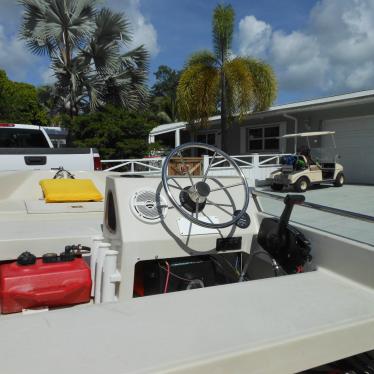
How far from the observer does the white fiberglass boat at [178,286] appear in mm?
1295

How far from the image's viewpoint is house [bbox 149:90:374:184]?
14.0 m

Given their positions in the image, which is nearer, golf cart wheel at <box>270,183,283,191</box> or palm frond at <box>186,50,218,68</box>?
golf cart wheel at <box>270,183,283,191</box>

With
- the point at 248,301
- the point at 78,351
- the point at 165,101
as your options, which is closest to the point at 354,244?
the point at 248,301

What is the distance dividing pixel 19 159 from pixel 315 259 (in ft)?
15.0

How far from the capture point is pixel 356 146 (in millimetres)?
14352

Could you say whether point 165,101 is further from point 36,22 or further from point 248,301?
point 248,301

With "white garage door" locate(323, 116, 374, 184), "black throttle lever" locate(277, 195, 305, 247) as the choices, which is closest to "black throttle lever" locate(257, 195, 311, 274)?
"black throttle lever" locate(277, 195, 305, 247)

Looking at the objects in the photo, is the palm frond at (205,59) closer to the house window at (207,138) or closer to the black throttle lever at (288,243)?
the house window at (207,138)

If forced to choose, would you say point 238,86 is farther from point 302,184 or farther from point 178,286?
point 178,286

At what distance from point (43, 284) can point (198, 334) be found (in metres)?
1.07

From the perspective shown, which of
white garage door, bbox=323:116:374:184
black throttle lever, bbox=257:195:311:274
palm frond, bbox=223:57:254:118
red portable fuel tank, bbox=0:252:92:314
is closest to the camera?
red portable fuel tank, bbox=0:252:92:314

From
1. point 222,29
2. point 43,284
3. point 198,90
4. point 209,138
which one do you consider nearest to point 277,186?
point 198,90

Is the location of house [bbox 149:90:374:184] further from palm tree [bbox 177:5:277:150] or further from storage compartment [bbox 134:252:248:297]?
storage compartment [bbox 134:252:248:297]

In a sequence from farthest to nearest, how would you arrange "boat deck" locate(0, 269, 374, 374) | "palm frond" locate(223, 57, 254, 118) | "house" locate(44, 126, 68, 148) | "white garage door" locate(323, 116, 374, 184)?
"house" locate(44, 126, 68, 148) → "palm frond" locate(223, 57, 254, 118) → "white garage door" locate(323, 116, 374, 184) → "boat deck" locate(0, 269, 374, 374)
